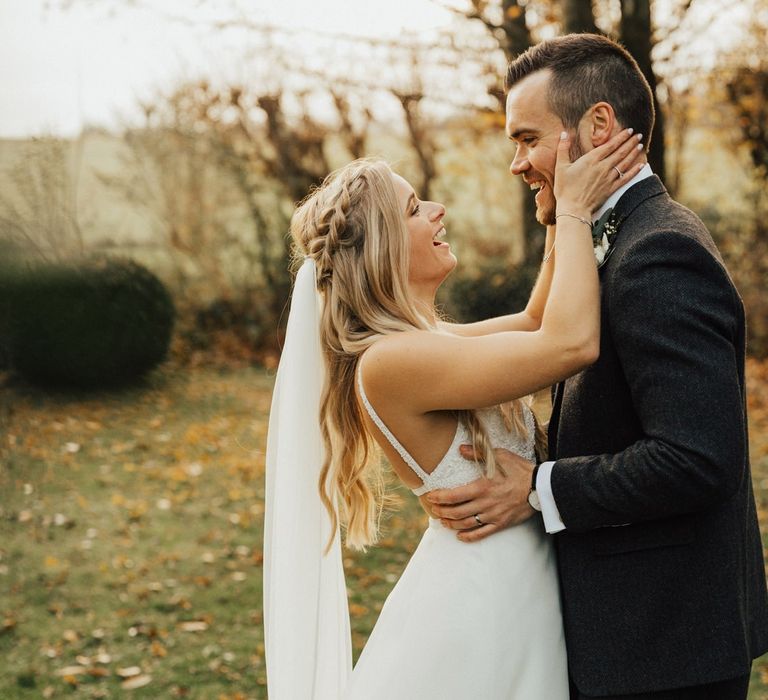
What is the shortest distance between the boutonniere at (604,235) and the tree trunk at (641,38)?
335 cm

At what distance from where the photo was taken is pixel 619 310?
2.16m

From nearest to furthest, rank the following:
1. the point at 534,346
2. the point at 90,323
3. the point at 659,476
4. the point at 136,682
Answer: the point at 659,476 → the point at 534,346 → the point at 136,682 → the point at 90,323

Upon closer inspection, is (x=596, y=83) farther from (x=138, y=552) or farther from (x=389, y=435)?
(x=138, y=552)

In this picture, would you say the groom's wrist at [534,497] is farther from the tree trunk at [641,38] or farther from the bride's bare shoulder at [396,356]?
the tree trunk at [641,38]

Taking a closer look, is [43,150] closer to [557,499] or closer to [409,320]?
[409,320]

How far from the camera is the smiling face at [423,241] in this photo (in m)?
2.64

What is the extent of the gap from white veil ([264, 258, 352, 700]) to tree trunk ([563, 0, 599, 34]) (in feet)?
11.7

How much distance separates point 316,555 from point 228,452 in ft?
20.6

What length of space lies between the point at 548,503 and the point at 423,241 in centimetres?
82

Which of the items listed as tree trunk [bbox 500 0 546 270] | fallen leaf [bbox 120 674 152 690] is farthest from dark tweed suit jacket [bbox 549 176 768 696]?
tree trunk [bbox 500 0 546 270]

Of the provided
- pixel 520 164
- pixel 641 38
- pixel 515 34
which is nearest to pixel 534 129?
pixel 520 164

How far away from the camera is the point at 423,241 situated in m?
2.66

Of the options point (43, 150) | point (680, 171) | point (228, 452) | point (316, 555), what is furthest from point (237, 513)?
point (680, 171)

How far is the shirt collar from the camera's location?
7.76 feet
